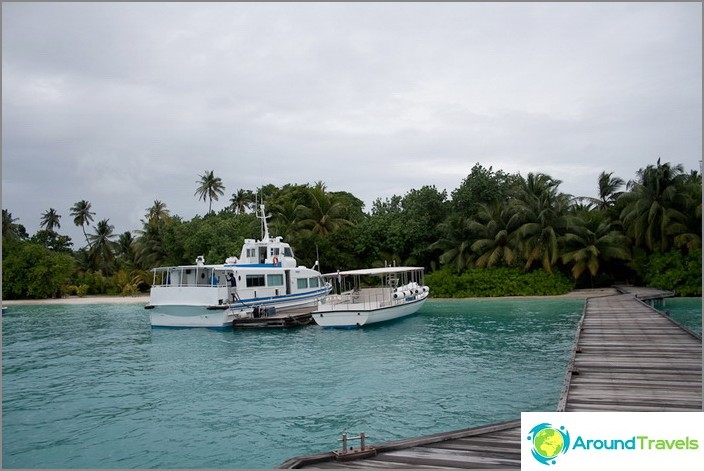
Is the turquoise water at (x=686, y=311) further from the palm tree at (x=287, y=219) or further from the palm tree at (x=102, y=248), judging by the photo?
the palm tree at (x=102, y=248)

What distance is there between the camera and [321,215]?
40688 millimetres

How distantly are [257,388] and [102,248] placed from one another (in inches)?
1820

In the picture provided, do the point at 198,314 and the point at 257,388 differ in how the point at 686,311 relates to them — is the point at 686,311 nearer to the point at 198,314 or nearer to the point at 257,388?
the point at 257,388

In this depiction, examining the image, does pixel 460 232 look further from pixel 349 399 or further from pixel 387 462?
pixel 387 462

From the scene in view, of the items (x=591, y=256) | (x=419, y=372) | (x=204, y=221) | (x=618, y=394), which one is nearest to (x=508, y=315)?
(x=591, y=256)

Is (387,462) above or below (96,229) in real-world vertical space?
below

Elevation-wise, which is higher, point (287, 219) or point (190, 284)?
point (287, 219)

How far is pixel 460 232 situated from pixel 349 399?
2484cm

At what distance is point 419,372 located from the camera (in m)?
13.8

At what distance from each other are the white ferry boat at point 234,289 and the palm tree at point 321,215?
11269 millimetres

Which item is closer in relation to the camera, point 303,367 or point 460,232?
point 303,367

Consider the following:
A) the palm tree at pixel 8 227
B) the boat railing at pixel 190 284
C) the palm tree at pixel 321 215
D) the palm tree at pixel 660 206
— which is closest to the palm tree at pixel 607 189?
the palm tree at pixel 660 206

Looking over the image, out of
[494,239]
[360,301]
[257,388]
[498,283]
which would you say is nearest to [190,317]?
[360,301]

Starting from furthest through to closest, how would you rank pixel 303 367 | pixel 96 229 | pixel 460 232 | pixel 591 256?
pixel 96 229 → pixel 460 232 → pixel 591 256 → pixel 303 367
